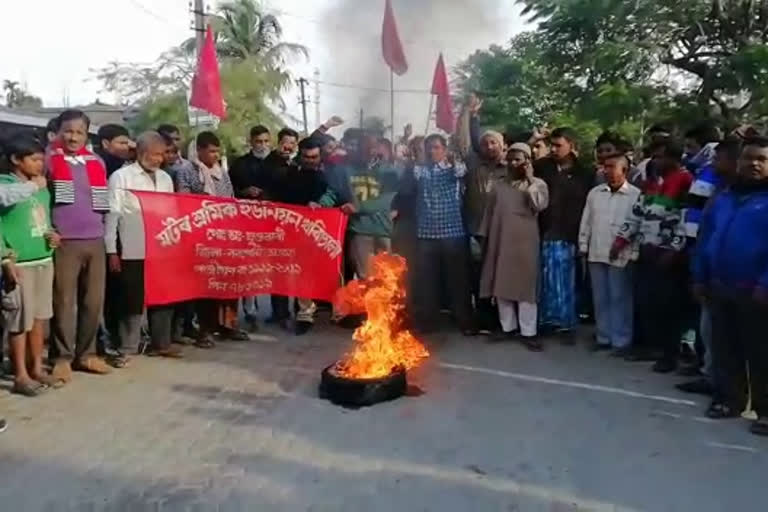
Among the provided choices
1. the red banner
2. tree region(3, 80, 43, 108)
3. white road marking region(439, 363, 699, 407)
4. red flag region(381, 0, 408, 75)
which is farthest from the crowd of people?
tree region(3, 80, 43, 108)

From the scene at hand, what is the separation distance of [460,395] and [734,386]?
6.02 feet

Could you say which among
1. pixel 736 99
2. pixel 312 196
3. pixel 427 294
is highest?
pixel 736 99

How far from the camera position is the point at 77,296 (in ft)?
20.5

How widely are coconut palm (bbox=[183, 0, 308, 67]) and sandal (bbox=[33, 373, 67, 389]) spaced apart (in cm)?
2519

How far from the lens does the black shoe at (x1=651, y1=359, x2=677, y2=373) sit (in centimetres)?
641

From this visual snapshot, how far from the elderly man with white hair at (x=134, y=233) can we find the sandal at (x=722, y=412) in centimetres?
432

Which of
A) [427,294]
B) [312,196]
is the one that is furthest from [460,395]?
[312,196]

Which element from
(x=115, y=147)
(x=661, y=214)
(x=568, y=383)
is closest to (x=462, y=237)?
(x=661, y=214)

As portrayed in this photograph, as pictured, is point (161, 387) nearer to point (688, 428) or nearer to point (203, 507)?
point (203, 507)

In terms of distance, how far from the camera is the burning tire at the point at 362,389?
5383 mm

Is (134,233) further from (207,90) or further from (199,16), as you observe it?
(199,16)

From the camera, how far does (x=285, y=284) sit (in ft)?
25.0

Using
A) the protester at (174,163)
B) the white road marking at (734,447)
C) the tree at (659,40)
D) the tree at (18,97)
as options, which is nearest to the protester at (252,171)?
the protester at (174,163)

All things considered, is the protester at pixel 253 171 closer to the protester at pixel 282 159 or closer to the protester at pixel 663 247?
the protester at pixel 282 159
